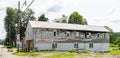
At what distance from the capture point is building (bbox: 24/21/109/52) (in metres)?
54.9

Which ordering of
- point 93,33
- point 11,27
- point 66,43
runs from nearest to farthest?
point 66,43 → point 93,33 → point 11,27

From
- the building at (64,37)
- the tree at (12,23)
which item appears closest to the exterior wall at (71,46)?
the building at (64,37)

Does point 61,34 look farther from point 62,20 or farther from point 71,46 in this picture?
point 62,20

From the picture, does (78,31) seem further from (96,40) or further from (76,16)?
(76,16)

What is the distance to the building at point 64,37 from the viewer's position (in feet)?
180

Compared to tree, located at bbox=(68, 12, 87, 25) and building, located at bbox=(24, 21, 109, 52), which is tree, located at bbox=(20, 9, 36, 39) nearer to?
tree, located at bbox=(68, 12, 87, 25)

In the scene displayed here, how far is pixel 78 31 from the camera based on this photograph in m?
59.3

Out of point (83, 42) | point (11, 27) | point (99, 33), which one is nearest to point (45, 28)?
point (83, 42)

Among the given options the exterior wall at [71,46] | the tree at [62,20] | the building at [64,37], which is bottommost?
the exterior wall at [71,46]

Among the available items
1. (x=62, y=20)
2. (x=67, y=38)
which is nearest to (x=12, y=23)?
(x=62, y=20)

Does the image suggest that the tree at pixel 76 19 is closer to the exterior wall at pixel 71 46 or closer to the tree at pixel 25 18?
the tree at pixel 25 18

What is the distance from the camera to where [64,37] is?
57781 millimetres

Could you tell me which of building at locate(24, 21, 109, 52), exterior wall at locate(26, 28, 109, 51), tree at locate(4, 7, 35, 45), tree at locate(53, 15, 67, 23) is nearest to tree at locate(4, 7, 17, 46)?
tree at locate(4, 7, 35, 45)

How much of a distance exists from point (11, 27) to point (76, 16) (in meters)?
28.7
